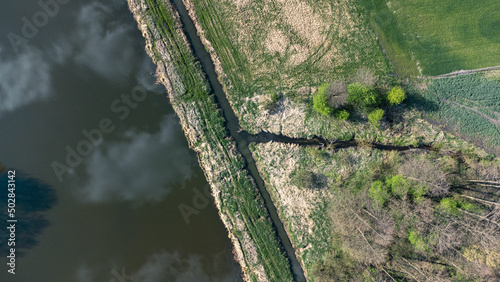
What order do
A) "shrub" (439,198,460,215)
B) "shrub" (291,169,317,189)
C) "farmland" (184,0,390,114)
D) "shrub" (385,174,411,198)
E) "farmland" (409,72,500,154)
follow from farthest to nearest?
"farmland" (184,0,390,114) < "farmland" (409,72,500,154) < "shrub" (291,169,317,189) < "shrub" (385,174,411,198) < "shrub" (439,198,460,215)

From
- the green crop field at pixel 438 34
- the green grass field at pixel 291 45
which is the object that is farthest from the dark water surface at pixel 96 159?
the green crop field at pixel 438 34

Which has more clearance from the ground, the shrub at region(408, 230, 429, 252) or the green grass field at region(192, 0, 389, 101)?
the green grass field at region(192, 0, 389, 101)

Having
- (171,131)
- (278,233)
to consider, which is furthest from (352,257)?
(171,131)

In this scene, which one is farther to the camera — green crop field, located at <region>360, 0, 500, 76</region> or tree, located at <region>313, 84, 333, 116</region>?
green crop field, located at <region>360, 0, 500, 76</region>

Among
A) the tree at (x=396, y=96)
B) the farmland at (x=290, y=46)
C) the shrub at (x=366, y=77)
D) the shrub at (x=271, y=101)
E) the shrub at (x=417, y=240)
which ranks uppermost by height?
the farmland at (x=290, y=46)

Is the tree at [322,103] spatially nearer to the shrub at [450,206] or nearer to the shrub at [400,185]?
the shrub at [400,185]

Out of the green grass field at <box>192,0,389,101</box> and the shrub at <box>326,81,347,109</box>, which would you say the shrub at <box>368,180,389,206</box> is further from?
the green grass field at <box>192,0,389,101</box>

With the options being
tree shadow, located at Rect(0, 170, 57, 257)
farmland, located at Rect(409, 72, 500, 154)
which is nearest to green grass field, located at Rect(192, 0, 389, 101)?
Answer: farmland, located at Rect(409, 72, 500, 154)
